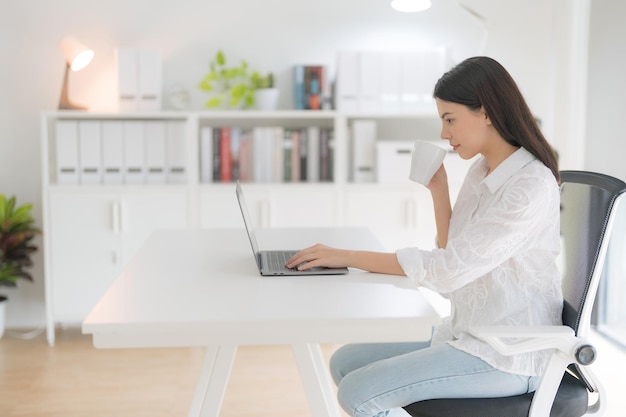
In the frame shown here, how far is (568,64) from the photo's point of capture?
152 inches

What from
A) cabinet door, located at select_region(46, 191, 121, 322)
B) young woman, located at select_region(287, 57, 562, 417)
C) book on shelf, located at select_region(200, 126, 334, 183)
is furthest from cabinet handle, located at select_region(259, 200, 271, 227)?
young woman, located at select_region(287, 57, 562, 417)

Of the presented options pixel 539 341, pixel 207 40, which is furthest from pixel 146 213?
pixel 539 341

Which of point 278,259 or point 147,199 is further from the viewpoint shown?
point 147,199

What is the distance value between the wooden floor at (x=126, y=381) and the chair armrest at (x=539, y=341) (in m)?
1.48

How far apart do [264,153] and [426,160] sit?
6.09 ft

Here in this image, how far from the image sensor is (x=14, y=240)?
3682mm

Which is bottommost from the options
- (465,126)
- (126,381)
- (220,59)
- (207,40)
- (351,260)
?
(126,381)

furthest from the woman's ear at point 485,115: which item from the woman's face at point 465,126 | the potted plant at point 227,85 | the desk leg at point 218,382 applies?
the potted plant at point 227,85

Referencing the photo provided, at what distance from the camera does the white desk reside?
1369 mm

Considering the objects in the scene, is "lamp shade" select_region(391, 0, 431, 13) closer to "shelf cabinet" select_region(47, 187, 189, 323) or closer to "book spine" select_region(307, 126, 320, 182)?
"book spine" select_region(307, 126, 320, 182)

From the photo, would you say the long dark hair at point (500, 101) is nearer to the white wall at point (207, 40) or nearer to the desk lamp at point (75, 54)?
the white wall at point (207, 40)

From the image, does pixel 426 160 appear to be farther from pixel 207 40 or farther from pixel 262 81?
pixel 207 40

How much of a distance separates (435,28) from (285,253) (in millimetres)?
2329

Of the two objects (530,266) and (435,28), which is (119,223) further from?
(530,266)
